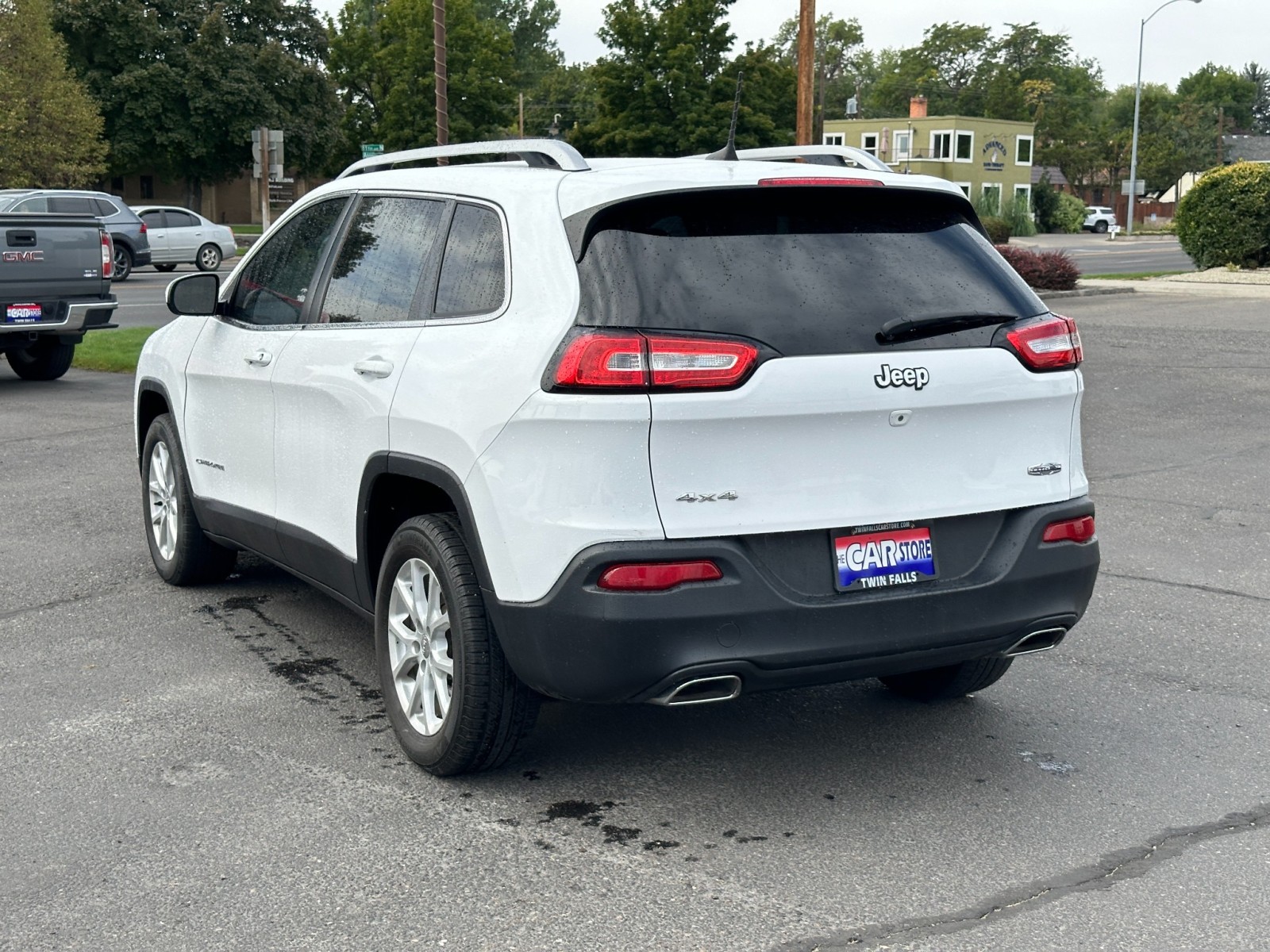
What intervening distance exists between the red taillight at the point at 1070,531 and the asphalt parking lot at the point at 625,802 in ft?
2.45

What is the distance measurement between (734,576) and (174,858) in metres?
1.64

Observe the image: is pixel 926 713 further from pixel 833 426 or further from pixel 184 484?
pixel 184 484

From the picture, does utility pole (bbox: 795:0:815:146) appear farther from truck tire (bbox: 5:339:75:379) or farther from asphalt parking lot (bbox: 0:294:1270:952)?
asphalt parking lot (bbox: 0:294:1270:952)

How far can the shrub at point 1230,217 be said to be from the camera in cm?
3114

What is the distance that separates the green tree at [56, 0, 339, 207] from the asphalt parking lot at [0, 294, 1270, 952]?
58361mm

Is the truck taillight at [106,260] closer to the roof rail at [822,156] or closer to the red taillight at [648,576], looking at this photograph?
the roof rail at [822,156]

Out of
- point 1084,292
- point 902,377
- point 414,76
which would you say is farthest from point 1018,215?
point 902,377

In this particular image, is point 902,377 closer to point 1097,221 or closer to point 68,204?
point 68,204

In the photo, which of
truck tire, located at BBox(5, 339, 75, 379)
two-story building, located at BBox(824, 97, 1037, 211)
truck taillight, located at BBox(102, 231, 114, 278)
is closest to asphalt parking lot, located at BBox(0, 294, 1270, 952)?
truck taillight, located at BBox(102, 231, 114, 278)

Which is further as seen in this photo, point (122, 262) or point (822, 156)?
point (122, 262)

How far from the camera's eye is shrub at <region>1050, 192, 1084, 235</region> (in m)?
81.8

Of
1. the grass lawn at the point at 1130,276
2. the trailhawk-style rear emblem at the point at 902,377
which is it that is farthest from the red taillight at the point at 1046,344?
the grass lawn at the point at 1130,276

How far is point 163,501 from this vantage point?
6938 mm

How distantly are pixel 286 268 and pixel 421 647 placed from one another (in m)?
1.87
